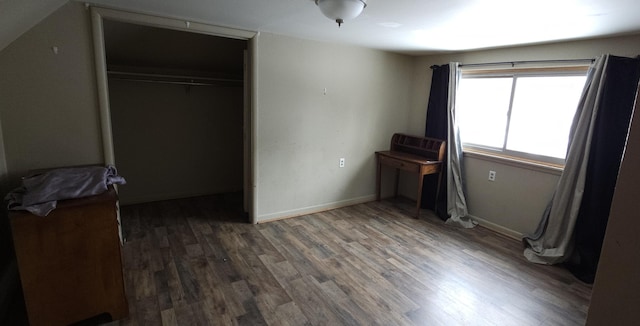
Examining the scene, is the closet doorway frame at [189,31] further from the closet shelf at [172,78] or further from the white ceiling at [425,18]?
the closet shelf at [172,78]

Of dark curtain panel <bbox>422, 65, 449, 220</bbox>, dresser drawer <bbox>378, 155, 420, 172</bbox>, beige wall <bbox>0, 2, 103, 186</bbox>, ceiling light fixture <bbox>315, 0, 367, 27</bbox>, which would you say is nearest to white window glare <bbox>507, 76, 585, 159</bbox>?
dark curtain panel <bbox>422, 65, 449, 220</bbox>

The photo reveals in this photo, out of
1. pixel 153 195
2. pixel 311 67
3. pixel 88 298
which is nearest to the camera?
pixel 88 298

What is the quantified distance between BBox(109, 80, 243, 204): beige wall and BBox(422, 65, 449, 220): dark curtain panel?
8.62 ft

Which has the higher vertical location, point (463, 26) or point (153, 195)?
point (463, 26)

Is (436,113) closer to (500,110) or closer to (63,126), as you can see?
(500,110)

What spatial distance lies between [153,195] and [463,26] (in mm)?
3984

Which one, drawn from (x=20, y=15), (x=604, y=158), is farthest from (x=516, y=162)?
(x=20, y=15)

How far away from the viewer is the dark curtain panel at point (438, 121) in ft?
12.8

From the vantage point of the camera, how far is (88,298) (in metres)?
1.83

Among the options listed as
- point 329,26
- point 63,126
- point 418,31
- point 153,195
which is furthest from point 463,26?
point 153,195

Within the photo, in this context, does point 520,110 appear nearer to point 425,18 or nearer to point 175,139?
point 425,18

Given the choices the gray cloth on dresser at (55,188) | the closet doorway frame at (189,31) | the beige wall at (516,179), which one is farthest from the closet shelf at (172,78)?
the beige wall at (516,179)

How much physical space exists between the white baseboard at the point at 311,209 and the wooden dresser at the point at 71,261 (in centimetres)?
177

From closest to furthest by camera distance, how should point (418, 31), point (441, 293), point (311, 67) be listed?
point (441, 293), point (418, 31), point (311, 67)
